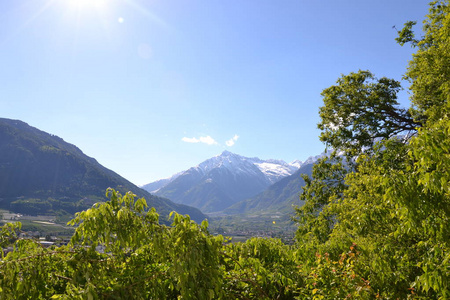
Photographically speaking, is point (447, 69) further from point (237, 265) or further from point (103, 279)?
point (103, 279)

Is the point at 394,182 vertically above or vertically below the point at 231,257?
above

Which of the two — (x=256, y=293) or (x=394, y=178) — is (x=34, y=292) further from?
(x=394, y=178)

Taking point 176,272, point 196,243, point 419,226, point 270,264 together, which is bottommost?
point 270,264

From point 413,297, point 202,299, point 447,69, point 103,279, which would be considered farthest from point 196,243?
point 447,69

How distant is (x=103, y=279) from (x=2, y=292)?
1.48m

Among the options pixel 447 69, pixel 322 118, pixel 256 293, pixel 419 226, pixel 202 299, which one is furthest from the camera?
pixel 322 118

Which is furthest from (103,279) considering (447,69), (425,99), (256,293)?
(425,99)

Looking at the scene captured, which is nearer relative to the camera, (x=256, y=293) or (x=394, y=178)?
(x=394, y=178)

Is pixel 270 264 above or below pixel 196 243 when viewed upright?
below

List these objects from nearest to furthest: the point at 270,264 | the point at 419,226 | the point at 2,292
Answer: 1. the point at 2,292
2. the point at 419,226
3. the point at 270,264

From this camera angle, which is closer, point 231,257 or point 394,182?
point 394,182

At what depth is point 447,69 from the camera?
1451 centimetres

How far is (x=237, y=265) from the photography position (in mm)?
6543

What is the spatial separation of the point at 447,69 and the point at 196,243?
17.1m
